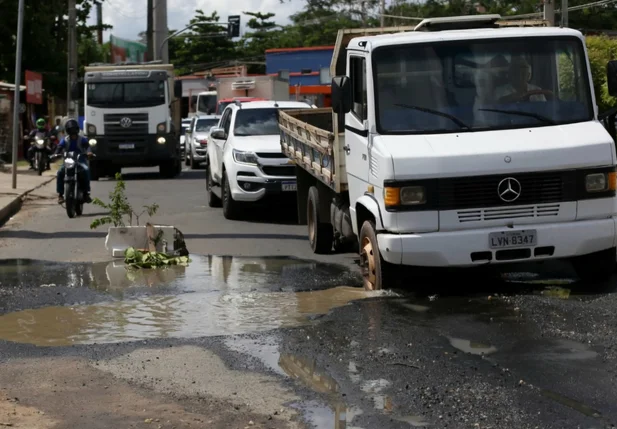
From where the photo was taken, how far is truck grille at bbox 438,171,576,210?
9.17 m

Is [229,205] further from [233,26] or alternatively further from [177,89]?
[233,26]

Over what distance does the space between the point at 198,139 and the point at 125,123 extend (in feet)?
20.1

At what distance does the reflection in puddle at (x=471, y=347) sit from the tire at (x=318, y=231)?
17.7ft

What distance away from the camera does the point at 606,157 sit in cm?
941

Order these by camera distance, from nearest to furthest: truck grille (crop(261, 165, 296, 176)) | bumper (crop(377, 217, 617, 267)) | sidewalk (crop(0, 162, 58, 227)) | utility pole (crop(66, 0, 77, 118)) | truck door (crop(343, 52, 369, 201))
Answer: bumper (crop(377, 217, 617, 267))
truck door (crop(343, 52, 369, 201))
truck grille (crop(261, 165, 296, 176))
sidewalk (crop(0, 162, 58, 227))
utility pole (crop(66, 0, 77, 118))

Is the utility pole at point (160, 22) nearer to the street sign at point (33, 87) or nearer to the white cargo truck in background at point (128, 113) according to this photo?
the street sign at point (33, 87)

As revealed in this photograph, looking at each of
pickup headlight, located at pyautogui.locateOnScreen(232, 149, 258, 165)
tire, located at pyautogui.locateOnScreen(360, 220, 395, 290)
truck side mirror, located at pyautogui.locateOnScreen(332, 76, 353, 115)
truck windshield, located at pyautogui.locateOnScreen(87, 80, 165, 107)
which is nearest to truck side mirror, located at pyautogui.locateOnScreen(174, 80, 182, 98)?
truck windshield, located at pyautogui.locateOnScreen(87, 80, 165, 107)

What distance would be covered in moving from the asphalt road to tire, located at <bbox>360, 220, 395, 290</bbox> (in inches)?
7.3

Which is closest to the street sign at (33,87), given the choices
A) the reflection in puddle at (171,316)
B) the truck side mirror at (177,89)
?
the truck side mirror at (177,89)

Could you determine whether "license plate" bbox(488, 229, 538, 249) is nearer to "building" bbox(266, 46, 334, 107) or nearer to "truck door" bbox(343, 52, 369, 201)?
"truck door" bbox(343, 52, 369, 201)

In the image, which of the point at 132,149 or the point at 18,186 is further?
the point at 132,149

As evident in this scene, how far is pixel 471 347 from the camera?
740 centimetres

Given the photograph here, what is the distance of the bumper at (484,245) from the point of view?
30.0 feet

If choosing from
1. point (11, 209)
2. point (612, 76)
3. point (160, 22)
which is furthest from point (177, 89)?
point (160, 22)
